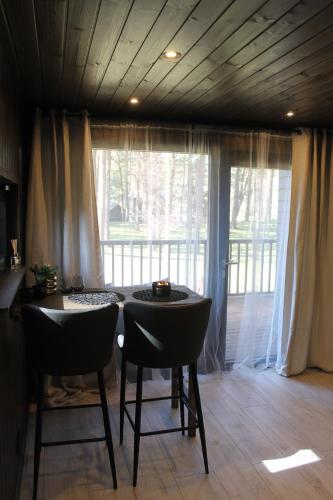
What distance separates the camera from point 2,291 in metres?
1.86

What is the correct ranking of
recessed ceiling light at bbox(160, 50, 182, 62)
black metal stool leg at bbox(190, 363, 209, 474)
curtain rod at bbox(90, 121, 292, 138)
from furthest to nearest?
curtain rod at bbox(90, 121, 292, 138)
black metal stool leg at bbox(190, 363, 209, 474)
recessed ceiling light at bbox(160, 50, 182, 62)

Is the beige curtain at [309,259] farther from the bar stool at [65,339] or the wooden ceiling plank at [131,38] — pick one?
the bar stool at [65,339]

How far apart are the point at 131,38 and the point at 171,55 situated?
0.27 m

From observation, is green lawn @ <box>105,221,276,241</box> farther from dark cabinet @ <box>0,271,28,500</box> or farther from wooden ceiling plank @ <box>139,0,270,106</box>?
dark cabinet @ <box>0,271,28,500</box>

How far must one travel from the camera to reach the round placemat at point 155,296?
106 inches

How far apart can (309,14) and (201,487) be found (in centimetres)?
245

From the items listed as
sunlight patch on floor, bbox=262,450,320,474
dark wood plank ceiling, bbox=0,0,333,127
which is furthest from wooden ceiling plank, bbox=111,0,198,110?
sunlight patch on floor, bbox=262,450,320,474

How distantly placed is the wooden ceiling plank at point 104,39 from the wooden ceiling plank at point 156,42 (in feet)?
0.48

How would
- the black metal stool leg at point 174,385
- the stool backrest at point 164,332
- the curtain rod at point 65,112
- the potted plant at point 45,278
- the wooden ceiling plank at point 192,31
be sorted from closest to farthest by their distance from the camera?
the wooden ceiling plank at point 192,31, the stool backrest at point 164,332, the potted plant at point 45,278, the black metal stool leg at point 174,385, the curtain rod at point 65,112

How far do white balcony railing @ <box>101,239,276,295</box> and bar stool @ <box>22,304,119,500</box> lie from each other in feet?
4.33

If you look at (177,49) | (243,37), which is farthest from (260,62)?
(177,49)

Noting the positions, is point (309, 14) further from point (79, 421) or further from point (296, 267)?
point (79, 421)

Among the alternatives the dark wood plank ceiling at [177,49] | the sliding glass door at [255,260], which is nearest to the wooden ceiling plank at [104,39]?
the dark wood plank ceiling at [177,49]

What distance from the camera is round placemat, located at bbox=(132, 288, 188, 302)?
8.87ft
